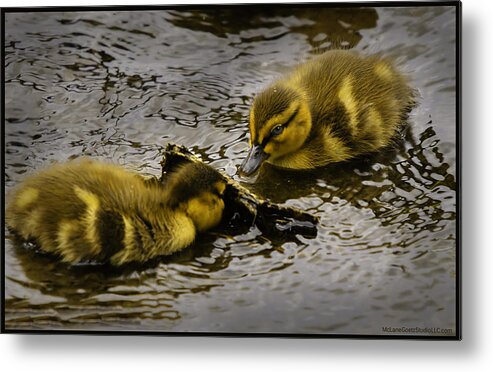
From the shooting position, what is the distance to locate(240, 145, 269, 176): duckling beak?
1.64 meters

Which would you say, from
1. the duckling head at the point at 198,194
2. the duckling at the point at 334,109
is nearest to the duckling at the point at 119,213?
the duckling head at the point at 198,194

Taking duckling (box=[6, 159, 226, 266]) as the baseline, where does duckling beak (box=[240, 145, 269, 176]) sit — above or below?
above

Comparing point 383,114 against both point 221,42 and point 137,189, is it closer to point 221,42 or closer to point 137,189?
point 221,42

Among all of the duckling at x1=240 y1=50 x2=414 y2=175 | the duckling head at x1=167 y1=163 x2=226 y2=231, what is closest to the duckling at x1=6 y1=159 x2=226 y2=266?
the duckling head at x1=167 y1=163 x2=226 y2=231

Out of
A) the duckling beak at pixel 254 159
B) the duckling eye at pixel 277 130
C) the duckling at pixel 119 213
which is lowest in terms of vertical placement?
the duckling at pixel 119 213

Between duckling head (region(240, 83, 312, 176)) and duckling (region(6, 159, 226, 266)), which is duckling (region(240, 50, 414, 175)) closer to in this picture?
duckling head (region(240, 83, 312, 176))

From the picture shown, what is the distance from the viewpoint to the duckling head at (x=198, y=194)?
160cm

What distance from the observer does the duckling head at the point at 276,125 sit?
1614mm

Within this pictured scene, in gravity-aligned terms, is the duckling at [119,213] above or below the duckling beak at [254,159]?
below

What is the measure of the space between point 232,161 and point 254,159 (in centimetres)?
5

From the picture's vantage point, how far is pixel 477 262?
1.63 m

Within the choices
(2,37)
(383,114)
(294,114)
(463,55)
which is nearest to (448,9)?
(463,55)

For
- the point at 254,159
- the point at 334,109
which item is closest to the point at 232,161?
the point at 254,159

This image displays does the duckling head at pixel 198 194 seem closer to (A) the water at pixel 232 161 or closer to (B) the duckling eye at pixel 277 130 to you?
(A) the water at pixel 232 161
